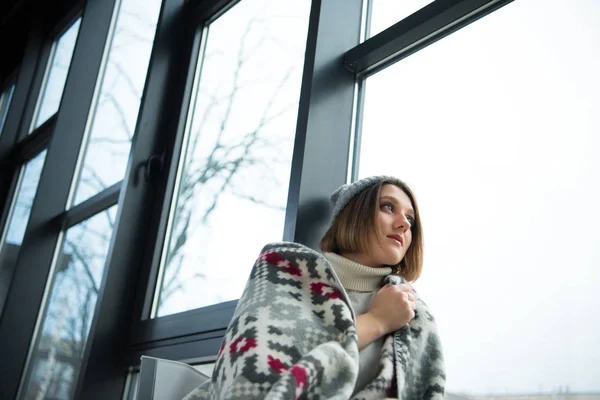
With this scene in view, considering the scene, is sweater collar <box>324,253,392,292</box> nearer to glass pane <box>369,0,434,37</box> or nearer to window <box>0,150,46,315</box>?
glass pane <box>369,0,434,37</box>

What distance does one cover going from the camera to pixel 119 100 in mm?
3107

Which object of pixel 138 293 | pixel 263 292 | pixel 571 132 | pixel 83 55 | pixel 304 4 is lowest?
pixel 263 292

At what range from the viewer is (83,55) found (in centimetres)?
349

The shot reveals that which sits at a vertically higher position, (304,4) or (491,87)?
(304,4)

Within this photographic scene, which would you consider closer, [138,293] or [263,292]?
[263,292]

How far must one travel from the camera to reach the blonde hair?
1.30m

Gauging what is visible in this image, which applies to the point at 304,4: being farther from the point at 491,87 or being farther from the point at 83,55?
the point at 83,55

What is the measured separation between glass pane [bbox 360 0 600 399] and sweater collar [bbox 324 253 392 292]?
0.59 feet

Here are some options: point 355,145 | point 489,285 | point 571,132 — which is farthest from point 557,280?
point 355,145

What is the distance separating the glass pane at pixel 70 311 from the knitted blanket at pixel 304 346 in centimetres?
166

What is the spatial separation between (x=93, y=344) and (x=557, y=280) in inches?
62.7

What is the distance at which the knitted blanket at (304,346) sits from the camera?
0.98 m

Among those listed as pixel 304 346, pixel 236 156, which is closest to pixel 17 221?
pixel 236 156

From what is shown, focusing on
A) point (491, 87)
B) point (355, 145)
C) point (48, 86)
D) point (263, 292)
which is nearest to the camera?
point (263, 292)
